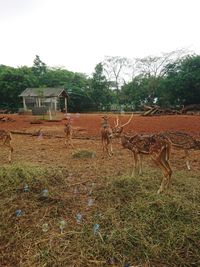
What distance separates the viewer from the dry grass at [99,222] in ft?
11.6

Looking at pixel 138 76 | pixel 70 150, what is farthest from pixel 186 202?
pixel 138 76

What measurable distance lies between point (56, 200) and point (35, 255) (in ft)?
4.44

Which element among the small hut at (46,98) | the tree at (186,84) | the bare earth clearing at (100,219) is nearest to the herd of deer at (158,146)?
the bare earth clearing at (100,219)

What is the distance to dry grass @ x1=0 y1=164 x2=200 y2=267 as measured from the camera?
353 centimetres

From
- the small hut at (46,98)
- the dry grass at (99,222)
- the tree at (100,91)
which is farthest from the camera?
the tree at (100,91)

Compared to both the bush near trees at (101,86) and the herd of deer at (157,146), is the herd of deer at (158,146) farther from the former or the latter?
the bush near trees at (101,86)

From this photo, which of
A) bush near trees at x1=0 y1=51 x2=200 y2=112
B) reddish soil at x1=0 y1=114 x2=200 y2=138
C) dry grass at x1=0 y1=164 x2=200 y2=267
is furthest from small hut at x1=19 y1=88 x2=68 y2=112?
dry grass at x1=0 y1=164 x2=200 y2=267

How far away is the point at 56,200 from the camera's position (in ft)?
16.0

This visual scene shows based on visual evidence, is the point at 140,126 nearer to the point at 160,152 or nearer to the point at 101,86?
the point at 160,152

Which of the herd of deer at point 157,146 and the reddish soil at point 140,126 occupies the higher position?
the herd of deer at point 157,146

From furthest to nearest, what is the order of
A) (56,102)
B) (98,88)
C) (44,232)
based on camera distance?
1. (98,88)
2. (56,102)
3. (44,232)

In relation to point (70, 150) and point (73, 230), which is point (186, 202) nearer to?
point (73, 230)

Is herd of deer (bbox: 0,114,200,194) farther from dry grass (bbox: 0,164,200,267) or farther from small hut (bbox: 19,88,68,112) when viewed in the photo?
small hut (bbox: 19,88,68,112)

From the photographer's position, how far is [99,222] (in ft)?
13.7
